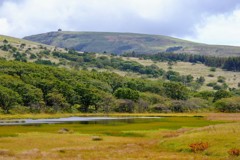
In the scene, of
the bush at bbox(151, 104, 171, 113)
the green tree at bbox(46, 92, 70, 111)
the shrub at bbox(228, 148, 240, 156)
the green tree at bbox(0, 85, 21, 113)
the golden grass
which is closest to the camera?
the shrub at bbox(228, 148, 240, 156)

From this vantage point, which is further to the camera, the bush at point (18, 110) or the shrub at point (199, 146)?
the bush at point (18, 110)

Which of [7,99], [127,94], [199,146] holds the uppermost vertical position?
[199,146]

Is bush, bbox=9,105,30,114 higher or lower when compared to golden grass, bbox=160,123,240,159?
lower

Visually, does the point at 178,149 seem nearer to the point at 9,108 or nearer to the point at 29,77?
the point at 9,108

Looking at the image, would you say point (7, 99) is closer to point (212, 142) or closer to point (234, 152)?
point (212, 142)

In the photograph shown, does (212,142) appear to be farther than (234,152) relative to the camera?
Yes

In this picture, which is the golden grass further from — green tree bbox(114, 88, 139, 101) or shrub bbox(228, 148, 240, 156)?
green tree bbox(114, 88, 139, 101)

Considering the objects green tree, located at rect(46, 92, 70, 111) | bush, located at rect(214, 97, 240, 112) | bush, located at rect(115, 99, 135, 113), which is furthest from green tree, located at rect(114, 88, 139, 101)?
bush, located at rect(214, 97, 240, 112)

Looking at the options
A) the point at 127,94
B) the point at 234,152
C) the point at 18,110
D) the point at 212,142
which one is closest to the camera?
the point at 234,152

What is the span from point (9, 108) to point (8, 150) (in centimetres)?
10051

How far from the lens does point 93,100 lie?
170500 millimetres

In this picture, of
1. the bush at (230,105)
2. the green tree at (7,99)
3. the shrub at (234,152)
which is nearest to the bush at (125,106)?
the bush at (230,105)

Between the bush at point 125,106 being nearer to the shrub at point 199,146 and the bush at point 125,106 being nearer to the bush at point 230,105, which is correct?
the bush at point 230,105

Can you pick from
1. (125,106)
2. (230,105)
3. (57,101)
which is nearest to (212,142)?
(57,101)
